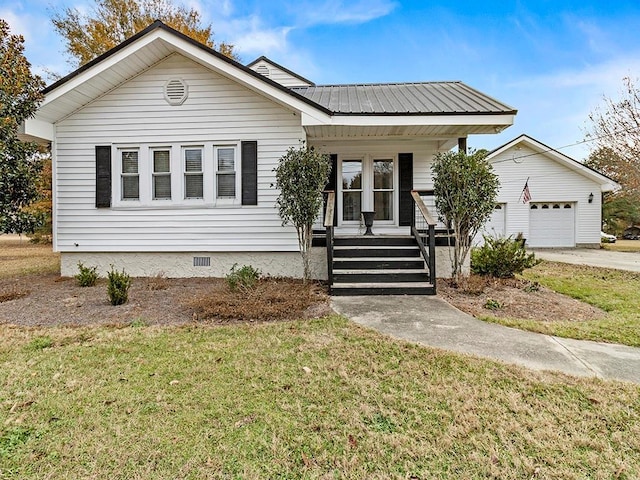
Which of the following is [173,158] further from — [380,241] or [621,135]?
[621,135]

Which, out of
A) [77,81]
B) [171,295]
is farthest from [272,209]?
[77,81]

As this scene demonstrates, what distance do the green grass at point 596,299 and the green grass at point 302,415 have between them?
158cm

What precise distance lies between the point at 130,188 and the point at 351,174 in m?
5.49

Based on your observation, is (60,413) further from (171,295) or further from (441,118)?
(441,118)

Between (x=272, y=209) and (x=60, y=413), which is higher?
(x=272, y=209)

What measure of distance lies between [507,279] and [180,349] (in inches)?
277

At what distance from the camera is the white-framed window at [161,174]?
8.19 m

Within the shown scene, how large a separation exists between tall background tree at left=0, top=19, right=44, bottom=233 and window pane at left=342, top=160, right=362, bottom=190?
22.6 feet

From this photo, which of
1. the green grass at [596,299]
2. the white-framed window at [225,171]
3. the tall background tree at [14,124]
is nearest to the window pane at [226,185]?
the white-framed window at [225,171]

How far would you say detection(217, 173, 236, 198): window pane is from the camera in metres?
8.15

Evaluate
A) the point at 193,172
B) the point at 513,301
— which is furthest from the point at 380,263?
the point at 193,172

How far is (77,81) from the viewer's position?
7.34 metres

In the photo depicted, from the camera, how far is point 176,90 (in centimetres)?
802

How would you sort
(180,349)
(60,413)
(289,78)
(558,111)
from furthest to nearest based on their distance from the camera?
(558,111)
(289,78)
(180,349)
(60,413)
